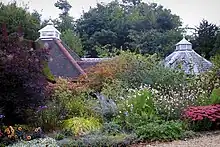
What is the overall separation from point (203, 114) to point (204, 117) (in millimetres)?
179

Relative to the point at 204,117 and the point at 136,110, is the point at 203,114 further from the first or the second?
Result: the point at 136,110

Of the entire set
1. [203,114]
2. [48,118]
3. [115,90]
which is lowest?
[48,118]

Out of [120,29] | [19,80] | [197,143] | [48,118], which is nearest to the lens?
[197,143]

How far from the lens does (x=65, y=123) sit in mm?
8461

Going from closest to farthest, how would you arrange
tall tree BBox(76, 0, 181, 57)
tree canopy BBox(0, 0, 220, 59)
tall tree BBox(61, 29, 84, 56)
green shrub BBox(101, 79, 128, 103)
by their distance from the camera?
green shrub BBox(101, 79, 128, 103) → tree canopy BBox(0, 0, 220, 59) → tall tree BBox(61, 29, 84, 56) → tall tree BBox(76, 0, 181, 57)

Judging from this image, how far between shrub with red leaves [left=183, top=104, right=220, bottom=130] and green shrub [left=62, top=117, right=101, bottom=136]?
2.12 m

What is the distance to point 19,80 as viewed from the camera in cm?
807

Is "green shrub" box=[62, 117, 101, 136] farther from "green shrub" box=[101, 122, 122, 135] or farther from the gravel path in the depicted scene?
the gravel path

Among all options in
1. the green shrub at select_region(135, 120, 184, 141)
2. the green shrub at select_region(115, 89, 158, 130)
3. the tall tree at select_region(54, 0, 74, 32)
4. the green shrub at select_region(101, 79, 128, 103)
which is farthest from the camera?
the tall tree at select_region(54, 0, 74, 32)

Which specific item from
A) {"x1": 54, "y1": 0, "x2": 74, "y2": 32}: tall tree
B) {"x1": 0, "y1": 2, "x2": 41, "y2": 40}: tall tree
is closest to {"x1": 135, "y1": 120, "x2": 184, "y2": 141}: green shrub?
{"x1": 0, "y1": 2, "x2": 41, "y2": 40}: tall tree

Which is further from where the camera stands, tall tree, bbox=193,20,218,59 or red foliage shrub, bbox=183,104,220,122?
tall tree, bbox=193,20,218,59

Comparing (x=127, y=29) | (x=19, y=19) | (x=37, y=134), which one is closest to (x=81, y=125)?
(x=37, y=134)

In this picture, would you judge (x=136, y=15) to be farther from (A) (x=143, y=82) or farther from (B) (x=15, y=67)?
(B) (x=15, y=67)

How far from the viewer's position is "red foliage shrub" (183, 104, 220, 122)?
311 inches
